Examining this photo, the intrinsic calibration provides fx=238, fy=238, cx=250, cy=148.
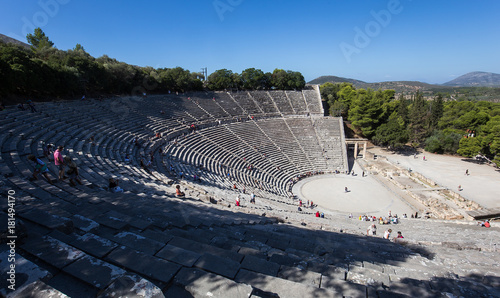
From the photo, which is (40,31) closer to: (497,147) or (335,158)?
(335,158)

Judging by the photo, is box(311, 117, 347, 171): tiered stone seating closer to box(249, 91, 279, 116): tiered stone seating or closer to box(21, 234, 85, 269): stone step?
box(249, 91, 279, 116): tiered stone seating

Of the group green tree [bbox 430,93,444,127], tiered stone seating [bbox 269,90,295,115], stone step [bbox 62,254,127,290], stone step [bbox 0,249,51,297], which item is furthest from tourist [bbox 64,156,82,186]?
green tree [bbox 430,93,444,127]

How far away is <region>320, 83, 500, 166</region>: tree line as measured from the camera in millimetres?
29203

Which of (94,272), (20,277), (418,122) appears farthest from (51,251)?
(418,122)

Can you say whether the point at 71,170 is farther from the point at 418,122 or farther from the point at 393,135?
the point at 418,122

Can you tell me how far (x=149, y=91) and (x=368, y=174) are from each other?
30159mm

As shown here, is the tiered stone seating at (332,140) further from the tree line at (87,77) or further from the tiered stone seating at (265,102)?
the tree line at (87,77)

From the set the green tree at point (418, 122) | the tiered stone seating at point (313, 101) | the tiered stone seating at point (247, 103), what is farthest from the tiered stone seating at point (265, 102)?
the green tree at point (418, 122)

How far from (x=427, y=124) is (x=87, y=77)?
151 feet

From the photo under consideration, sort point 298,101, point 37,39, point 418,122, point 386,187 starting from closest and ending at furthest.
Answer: point 386,187, point 37,39, point 418,122, point 298,101

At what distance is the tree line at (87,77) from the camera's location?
18109mm

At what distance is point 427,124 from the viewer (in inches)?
1444

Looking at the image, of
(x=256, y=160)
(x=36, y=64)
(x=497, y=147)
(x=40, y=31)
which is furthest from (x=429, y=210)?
(x=40, y=31)

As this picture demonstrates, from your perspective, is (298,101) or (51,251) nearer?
(51,251)
